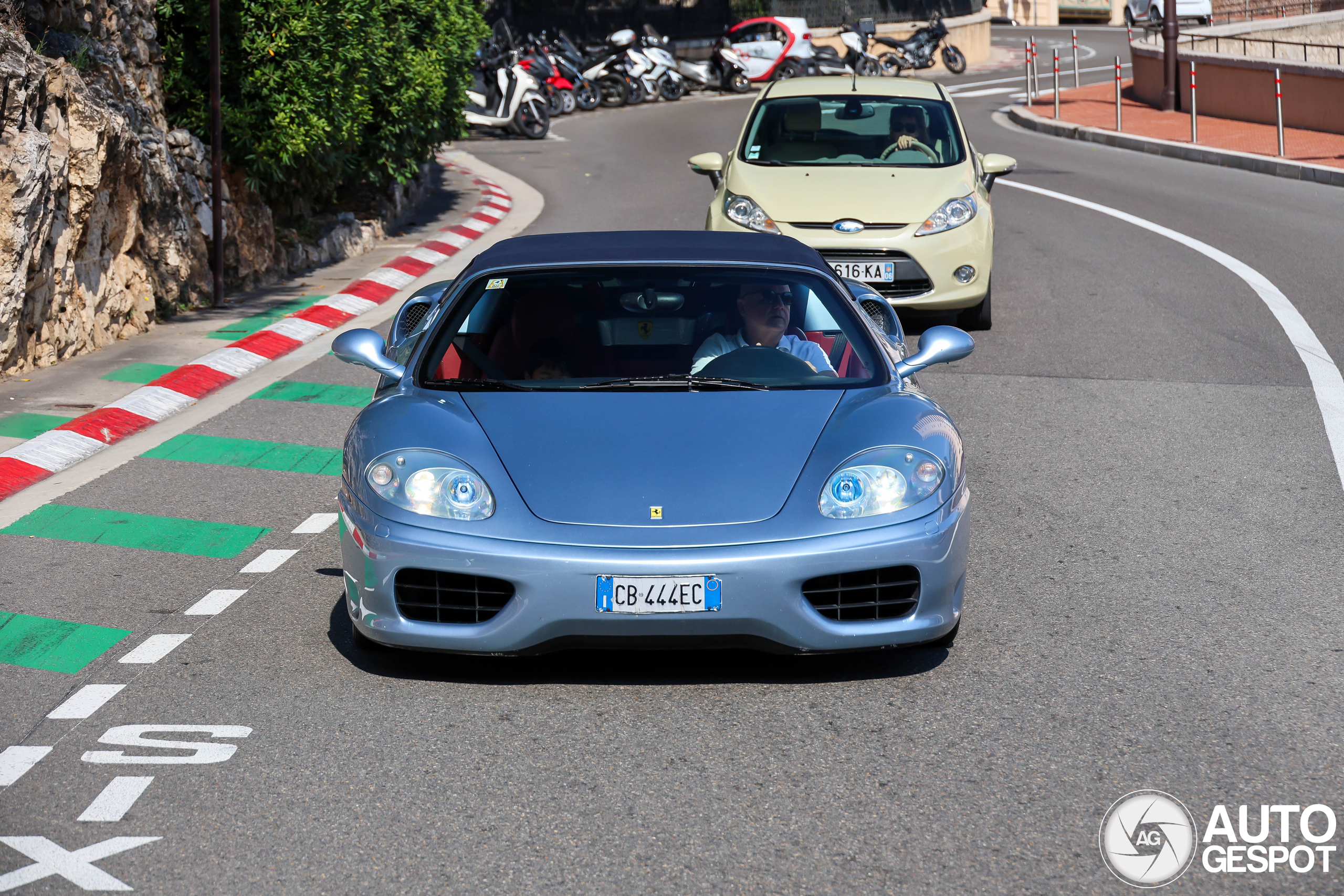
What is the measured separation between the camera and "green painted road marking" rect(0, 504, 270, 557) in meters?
6.50

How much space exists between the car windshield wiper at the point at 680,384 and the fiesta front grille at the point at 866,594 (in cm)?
88

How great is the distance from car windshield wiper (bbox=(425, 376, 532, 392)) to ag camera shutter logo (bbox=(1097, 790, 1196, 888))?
239 centimetres

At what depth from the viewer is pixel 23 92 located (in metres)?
9.30

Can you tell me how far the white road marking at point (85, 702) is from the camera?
4.60m

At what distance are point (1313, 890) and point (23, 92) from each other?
8.45 meters

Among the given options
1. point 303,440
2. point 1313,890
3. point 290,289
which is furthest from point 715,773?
point 290,289

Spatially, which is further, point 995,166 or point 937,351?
point 995,166

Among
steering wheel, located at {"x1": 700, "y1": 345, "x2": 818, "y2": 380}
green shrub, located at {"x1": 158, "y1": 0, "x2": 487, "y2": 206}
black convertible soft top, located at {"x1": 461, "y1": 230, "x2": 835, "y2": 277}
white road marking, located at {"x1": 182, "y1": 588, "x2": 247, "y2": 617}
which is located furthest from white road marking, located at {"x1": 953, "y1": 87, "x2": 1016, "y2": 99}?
white road marking, located at {"x1": 182, "y1": 588, "x2": 247, "y2": 617}

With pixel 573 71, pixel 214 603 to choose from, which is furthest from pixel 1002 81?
pixel 214 603

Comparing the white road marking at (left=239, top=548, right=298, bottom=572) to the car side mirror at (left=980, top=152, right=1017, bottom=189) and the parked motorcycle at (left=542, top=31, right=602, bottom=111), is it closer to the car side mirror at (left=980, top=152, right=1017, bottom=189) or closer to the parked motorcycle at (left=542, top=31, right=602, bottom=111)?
the car side mirror at (left=980, top=152, right=1017, bottom=189)

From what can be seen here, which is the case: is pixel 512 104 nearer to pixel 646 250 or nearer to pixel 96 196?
pixel 96 196

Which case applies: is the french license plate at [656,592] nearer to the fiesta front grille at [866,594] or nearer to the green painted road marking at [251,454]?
the fiesta front grille at [866,594]

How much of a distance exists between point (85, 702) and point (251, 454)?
356 cm

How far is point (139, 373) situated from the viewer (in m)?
9.78
